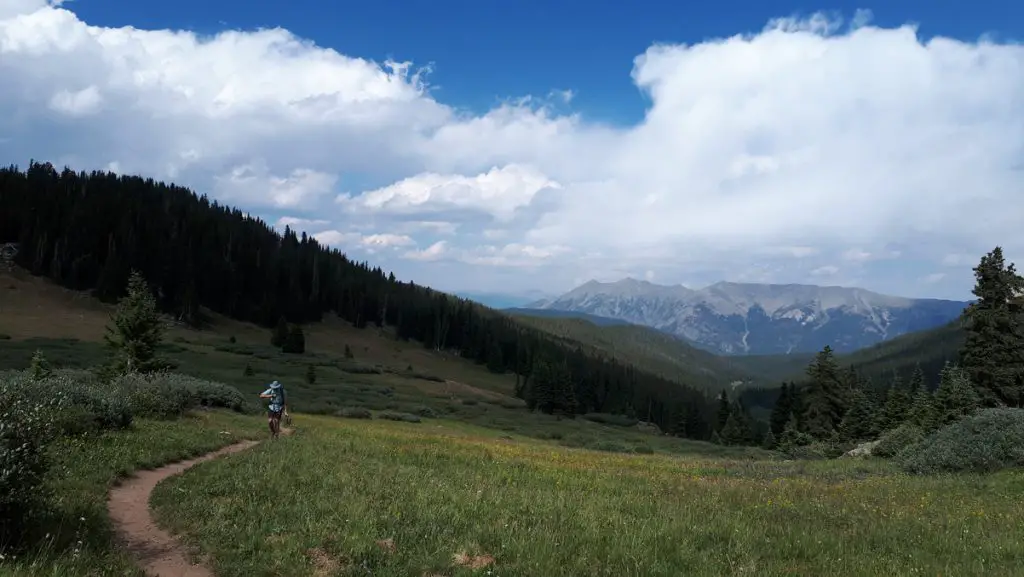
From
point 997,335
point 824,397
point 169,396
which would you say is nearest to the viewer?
point 169,396

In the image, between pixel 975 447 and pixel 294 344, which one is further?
pixel 294 344

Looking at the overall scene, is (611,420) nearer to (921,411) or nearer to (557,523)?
(921,411)

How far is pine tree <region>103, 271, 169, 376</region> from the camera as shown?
4488 centimetres

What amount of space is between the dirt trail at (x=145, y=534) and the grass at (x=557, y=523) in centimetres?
32

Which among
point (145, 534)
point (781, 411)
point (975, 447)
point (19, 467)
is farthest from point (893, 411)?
point (19, 467)

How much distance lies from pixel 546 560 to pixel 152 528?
7.74m

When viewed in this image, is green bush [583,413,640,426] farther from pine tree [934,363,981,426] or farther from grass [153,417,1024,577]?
grass [153,417,1024,577]

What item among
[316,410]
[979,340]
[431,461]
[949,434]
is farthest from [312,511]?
[979,340]

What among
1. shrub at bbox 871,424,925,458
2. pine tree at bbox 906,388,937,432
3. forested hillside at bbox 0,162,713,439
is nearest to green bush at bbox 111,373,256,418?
shrub at bbox 871,424,925,458

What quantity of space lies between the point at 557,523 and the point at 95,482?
34.5 feet

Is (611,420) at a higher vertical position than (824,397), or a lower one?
lower

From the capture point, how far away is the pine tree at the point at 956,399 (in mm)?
43281

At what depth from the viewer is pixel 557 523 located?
1137 cm

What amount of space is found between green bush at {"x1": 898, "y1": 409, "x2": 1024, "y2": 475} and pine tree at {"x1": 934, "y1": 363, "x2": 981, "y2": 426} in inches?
685
